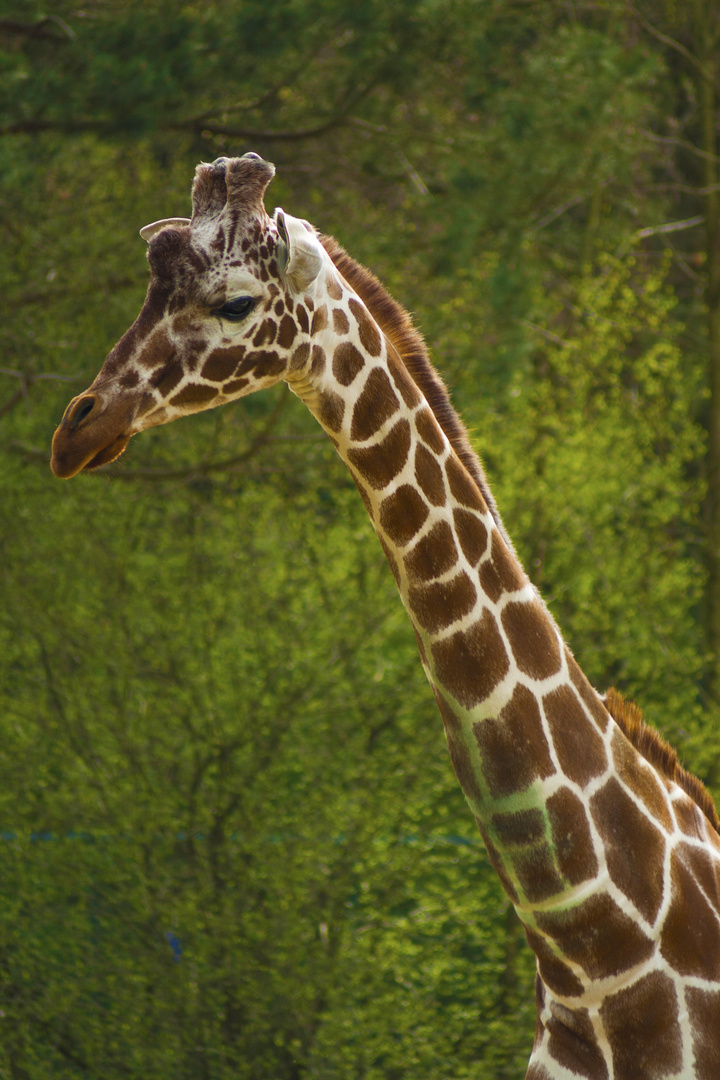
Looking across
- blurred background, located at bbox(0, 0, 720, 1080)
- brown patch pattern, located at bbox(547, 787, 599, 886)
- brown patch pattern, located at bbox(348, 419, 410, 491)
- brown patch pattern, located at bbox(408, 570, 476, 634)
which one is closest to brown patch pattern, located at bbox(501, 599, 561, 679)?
brown patch pattern, located at bbox(408, 570, 476, 634)

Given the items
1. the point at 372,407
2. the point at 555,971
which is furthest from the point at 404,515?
the point at 555,971

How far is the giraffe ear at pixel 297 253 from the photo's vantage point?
196cm

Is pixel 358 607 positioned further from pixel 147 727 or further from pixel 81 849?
pixel 81 849

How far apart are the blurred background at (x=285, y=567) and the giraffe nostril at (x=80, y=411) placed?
9.25 feet

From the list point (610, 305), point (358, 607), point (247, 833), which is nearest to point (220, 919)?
point (247, 833)

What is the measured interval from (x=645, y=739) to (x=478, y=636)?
0.64 m

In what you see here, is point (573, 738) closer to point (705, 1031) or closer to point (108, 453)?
point (705, 1031)

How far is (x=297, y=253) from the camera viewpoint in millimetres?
1962

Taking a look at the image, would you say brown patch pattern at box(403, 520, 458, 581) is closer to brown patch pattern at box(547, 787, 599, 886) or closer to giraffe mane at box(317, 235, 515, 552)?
giraffe mane at box(317, 235, 515, 552)

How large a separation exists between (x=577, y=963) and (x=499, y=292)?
13.2 feet

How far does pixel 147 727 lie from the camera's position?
453cm

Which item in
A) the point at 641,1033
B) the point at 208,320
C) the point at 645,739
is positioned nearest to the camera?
the point at 208,320

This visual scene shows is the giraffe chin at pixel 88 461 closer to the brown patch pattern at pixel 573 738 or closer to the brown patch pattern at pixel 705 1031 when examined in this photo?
the brown patch pattern at pixel 573 738

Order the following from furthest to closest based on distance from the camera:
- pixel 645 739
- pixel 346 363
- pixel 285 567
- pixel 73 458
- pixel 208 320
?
pixel 285 567, pixel 645 739, pixel 346 363, pixel 208 320, pixel 73 458
